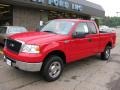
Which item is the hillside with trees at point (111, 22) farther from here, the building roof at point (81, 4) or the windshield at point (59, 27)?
the windshield at point (59, 27)

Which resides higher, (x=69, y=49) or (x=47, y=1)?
(x=47, y=1)

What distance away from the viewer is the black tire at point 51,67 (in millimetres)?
5449

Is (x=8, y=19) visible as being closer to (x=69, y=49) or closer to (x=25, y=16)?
(x=25, y=16)

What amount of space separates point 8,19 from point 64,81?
14.9 m

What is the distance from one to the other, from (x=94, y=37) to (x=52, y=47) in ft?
8.61

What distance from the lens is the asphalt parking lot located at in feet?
17.2

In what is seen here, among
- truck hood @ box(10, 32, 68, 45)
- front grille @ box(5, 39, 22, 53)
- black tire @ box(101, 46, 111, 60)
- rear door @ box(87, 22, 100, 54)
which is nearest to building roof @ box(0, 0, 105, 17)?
black tire @ box(101, 46, 111, 60)

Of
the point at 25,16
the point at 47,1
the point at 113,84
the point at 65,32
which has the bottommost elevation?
the point at 113,84

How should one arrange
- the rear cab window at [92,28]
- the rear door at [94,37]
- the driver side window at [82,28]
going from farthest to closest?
the rear cab window at [92,28]
the rear door at [94,37]
the driver side window at [82,28]

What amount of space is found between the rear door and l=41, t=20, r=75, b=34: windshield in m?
1.03

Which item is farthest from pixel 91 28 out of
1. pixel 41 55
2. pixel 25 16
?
pixel 25 16

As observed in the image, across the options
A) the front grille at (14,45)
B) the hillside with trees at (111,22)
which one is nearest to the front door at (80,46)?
the front grille at (14,45)

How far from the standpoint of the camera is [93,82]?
574 centimetres

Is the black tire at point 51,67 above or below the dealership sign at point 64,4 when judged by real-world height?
below
